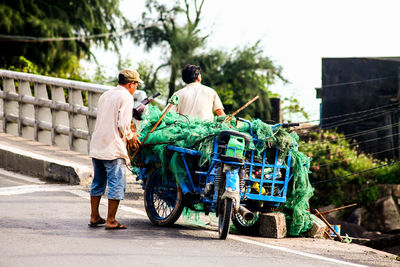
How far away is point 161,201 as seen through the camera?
7910mm

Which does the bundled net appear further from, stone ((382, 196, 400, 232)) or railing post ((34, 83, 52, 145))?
stone ((382, 196, 400, 232))

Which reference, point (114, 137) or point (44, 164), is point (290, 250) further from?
point (44, 164)

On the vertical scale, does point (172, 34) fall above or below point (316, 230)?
above

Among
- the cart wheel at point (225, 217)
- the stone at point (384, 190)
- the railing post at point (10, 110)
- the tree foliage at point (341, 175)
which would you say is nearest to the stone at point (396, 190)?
the stone at point (384, 190)

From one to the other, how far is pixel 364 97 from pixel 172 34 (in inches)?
638

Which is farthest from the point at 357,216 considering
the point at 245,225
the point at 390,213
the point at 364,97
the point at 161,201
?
the point at 161,201

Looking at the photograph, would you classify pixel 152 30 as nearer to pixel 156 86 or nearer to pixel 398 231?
pixel 156 86

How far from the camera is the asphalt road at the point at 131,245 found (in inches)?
225

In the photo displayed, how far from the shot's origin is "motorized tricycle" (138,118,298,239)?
22.6 feet

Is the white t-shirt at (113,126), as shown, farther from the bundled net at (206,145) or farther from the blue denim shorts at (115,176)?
the bundled net at (206,145)

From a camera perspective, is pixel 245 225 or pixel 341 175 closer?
pixel 245 225

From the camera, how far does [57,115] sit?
1405 cm

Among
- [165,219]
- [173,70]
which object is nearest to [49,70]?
[173,70]

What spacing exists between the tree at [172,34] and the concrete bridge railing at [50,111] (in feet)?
68.5
